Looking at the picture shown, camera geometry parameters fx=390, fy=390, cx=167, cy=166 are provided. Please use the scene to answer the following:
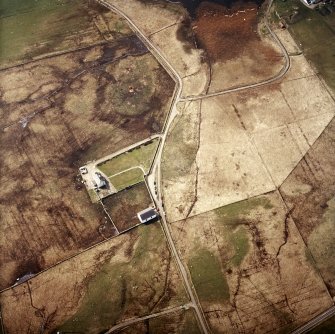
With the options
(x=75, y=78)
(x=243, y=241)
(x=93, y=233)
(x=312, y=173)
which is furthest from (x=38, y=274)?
(x=312, y=173)

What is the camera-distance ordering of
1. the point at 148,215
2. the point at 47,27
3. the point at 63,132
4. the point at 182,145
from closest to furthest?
the point at 148,215
the point at 182,145
the point at 63,132
the point at 47,27

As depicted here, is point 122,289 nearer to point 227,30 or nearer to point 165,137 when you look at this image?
point 165,137

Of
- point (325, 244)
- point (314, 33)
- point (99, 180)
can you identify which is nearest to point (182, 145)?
point (99, 180)

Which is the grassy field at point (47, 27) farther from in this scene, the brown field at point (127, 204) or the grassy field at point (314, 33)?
the brown field at point (127, 204)

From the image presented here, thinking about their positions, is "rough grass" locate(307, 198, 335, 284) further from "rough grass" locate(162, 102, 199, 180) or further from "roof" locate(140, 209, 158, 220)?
"roof" locate(140, 209, 158, 220)

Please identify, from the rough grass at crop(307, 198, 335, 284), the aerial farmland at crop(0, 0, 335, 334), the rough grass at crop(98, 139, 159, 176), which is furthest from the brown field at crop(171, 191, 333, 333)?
the rough grass at crop(98, 139, 159, 176)
